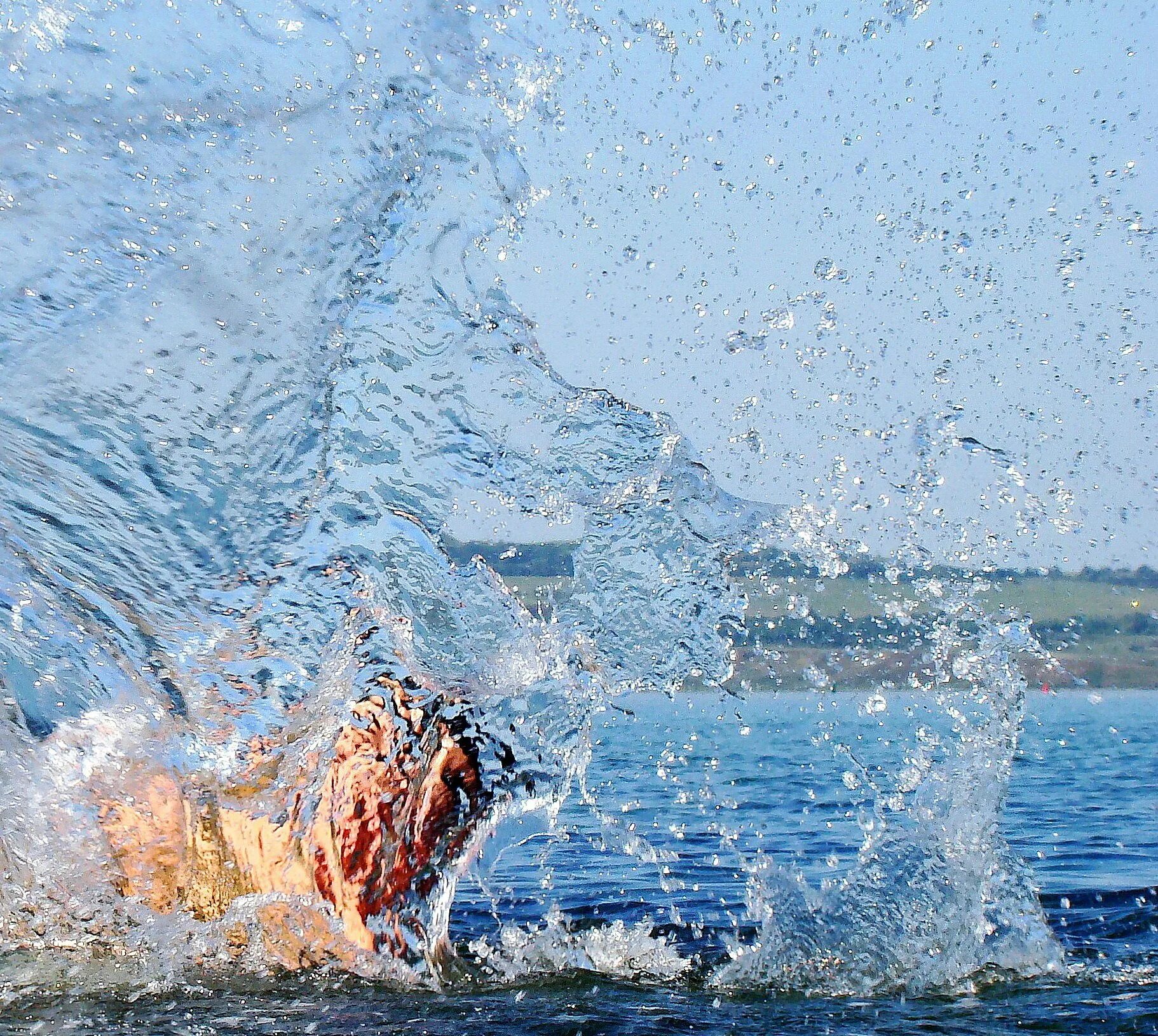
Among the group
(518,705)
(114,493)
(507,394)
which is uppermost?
(507,394)

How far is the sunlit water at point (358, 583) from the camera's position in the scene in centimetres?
570

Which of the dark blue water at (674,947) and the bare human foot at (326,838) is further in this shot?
the bare human foot at (326,838)

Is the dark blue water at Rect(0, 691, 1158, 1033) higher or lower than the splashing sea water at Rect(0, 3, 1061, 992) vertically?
lower

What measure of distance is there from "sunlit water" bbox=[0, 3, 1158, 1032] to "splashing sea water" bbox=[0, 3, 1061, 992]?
0.02m

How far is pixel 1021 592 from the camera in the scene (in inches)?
326

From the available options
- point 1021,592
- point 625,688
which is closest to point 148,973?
point 625,688

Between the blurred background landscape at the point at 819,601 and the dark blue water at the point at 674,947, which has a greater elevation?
the blurred background landscape at the point at 819,601

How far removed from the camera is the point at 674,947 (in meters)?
6.56

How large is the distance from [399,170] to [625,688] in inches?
129

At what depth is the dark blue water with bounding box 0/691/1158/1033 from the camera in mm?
4914

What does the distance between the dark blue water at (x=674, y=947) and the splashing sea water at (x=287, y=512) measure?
0.68 ft

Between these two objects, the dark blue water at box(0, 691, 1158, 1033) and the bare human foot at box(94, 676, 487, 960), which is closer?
the dark blue water at box(0, 691, 1158, 1033)

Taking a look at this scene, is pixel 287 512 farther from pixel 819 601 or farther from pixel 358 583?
pixel 819 601

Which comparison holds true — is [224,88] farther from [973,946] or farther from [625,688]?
[973,946]
